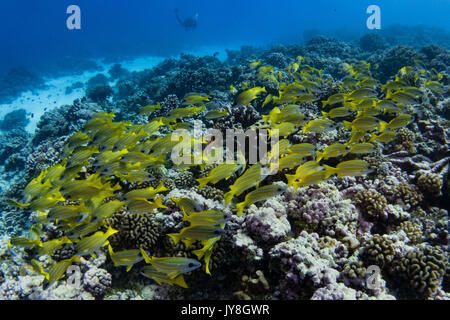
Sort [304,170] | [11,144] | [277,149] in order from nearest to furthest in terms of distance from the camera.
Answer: [304,170] < [277,149] < [11,144]

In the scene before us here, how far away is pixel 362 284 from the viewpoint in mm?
3186

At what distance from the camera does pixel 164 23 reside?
8438cm

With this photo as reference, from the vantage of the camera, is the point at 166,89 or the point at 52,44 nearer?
the point at 166,89

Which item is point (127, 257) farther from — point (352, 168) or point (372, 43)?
point (372, 43)

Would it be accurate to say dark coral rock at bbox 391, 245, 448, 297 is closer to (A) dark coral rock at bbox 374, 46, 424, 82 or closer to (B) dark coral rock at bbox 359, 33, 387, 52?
(A) dark coral rock at bbox 374, 46, 424, 82

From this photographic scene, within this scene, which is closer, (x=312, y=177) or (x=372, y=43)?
(x=312, y=177)

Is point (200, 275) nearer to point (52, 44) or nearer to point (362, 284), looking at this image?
point (362, 284)

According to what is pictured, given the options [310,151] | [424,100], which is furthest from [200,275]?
[424,100]

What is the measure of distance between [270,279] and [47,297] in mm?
3204

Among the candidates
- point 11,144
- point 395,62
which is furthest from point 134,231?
point 395,62

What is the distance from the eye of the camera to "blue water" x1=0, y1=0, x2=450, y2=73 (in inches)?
2157

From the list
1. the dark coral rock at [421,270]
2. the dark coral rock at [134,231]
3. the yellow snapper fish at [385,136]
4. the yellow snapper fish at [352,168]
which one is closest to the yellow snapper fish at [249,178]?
the yellow snapper fish at [352,168]

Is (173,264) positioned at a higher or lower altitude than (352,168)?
lower

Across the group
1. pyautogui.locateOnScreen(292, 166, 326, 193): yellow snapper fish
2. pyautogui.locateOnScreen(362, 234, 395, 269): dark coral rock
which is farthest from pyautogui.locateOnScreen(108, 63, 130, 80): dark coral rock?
pyautogui.locateOnScreen(362, 234, 395, 269): dark coral rock
